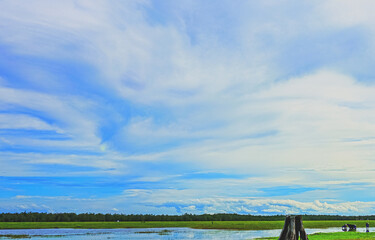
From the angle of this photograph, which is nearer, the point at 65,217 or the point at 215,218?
the point at 65,217

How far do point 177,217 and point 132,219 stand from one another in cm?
2108

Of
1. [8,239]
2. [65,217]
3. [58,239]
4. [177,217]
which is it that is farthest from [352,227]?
[65,217]

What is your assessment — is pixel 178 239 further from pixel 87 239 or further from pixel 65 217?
pixel 65 217

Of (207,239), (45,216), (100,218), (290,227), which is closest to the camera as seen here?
(290,227)

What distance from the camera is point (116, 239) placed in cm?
6241

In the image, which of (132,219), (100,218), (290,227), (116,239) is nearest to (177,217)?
(132,219)

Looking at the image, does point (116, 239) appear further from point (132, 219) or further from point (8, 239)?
point (132, 219)

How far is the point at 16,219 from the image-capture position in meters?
148

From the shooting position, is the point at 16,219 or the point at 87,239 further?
the point at 16,219

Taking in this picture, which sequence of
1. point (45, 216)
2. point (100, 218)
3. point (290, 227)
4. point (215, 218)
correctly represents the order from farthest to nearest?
point (215, 218) < point (100, 218) < point (45, 216) < point (290, 227)

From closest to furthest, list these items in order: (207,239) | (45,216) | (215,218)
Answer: (207,239) < (45,216) < (215,218)

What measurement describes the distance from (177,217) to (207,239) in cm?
11575

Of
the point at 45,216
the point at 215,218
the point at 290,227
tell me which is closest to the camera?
the point at 290,227

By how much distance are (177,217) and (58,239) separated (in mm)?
114636
